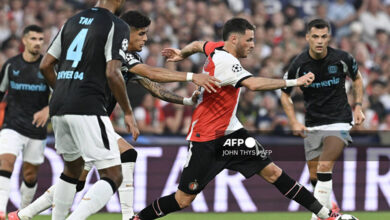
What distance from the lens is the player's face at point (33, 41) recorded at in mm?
10141

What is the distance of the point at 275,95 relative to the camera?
14.0 metres

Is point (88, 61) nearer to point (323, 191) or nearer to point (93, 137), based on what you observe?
point (93, 137)

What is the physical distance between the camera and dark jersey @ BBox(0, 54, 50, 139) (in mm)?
9969

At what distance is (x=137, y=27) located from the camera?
7930 millimetres

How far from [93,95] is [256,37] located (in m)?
9.91

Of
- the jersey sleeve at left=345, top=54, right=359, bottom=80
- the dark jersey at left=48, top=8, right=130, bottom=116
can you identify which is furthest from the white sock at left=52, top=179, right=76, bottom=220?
the jersey sleeve at left=345, top=54, right=359, bottom=80

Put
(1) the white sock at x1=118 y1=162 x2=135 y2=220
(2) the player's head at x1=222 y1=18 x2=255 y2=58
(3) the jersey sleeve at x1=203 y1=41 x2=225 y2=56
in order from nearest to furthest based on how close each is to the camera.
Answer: (2) the player's head at x1=222 y1=18 x2=255 y2=58
(3) the jersey sleeve at x1=203 y1=41 x2=225 y2=56
(1) the white sock at x1=118 y1=162 x2=135 y2=220

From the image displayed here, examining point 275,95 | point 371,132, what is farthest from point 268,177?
point 275,95

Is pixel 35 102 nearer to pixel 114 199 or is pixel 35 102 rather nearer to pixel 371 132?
→ pixel 114 199

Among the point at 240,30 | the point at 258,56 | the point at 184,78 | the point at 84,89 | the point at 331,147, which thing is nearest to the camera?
the point at 84,89

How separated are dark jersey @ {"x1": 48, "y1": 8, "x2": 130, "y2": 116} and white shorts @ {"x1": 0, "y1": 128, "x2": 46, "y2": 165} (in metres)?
3.40

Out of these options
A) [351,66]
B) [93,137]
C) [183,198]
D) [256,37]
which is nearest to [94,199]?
[93,137]

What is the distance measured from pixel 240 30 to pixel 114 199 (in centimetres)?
420

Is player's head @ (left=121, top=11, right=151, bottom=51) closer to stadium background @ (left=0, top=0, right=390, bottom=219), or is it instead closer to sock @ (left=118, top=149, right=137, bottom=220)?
sock @ (left=118, top=149, right=137, bottom=220)
